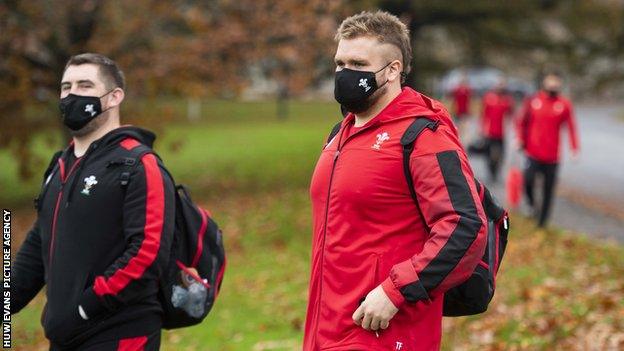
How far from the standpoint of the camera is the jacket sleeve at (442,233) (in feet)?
→ 11.7

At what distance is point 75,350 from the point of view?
178 inches

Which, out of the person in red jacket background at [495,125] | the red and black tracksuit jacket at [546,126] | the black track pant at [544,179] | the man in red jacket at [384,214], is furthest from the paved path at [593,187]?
the man in red jacket at [384,214]

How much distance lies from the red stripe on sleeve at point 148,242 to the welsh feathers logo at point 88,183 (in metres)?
0.26

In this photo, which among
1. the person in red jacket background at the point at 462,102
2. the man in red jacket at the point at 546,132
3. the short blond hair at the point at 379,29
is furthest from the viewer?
the person in red jacket background at the point at 462,102

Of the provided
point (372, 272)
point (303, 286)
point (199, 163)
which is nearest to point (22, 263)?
point (372, 272)

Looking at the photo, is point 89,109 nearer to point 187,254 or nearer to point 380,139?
point 187,254

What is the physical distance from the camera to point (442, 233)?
140 inches

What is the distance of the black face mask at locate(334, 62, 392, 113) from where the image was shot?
3.90m

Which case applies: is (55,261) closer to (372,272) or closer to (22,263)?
(22,263)

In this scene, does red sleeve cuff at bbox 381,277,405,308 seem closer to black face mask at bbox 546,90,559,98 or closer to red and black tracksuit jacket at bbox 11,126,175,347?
red and black tracksuit jacket at bbox 11,126,175,347

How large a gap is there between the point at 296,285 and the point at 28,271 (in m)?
7.59

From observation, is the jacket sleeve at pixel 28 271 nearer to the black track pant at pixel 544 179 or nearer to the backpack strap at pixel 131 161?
the backpack strap at pixel 131 161

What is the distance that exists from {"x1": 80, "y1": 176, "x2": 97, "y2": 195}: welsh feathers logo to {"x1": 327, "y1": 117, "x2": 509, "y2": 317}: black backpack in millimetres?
1644

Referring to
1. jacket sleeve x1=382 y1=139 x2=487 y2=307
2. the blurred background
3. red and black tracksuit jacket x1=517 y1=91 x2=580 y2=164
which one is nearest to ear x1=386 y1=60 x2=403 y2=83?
jacket sleeve x1=382 y1=139 x2=487 y2=307
